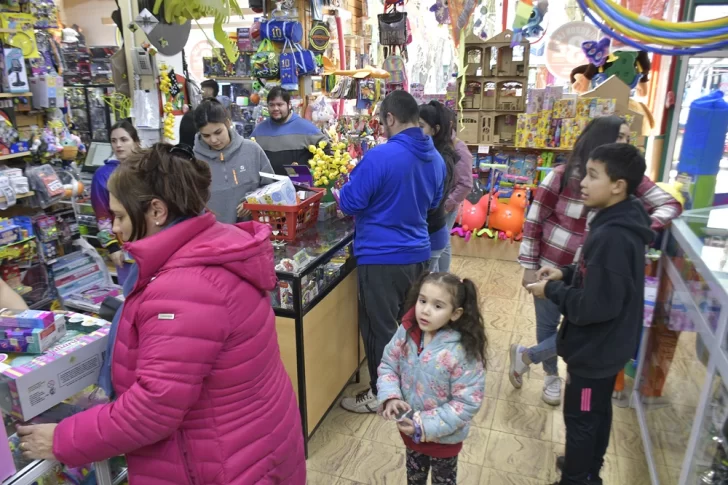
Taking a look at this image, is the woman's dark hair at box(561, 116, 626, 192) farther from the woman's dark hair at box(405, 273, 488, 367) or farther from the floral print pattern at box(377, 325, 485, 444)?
the floral print pattern at box(377, 325, 485, 444)

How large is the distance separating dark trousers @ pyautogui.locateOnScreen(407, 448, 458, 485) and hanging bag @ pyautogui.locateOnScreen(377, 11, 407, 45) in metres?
4.75

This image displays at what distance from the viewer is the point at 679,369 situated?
2369 millimetres

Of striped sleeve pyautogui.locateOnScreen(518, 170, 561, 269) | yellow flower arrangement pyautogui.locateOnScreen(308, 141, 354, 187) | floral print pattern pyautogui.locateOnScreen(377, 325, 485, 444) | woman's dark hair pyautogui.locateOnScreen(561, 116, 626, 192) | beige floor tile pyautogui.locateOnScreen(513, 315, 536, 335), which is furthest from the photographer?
beige floor tile pyautogui.locateOnScreen(513, 315, 536, 335)

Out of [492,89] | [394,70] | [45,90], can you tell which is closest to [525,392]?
[394,70]

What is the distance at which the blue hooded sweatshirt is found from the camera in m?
2.51

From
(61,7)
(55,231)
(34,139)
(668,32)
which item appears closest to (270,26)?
(34,139)

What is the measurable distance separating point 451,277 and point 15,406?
1.27m

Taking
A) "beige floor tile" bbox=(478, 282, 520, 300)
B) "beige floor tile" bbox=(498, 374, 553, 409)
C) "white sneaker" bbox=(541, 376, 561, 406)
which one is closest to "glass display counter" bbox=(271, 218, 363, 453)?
"beige floor tile" bbox=(498, 374, 553, 409)

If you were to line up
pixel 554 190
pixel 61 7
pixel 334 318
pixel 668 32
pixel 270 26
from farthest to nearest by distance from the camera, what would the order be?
pixel 61 7 < pixel 270 26 < pixel 668 32 < pixel 334 318 < pixel 554 190

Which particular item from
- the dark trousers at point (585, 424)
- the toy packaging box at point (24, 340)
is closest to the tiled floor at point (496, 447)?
the dark trousers at point (585, 424)

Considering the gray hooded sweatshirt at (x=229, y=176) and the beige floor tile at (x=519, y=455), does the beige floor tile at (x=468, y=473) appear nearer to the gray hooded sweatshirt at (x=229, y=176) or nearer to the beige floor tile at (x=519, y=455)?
the beige floor tile at (x=519, y=455)

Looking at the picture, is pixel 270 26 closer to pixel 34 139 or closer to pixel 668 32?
pixel 34 139

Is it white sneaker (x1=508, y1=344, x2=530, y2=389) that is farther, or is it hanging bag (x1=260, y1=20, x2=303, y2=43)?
hanging bag (x1=260, y1=20, x2=303, y2=43)

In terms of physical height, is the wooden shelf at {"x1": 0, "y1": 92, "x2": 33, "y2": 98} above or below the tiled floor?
above
